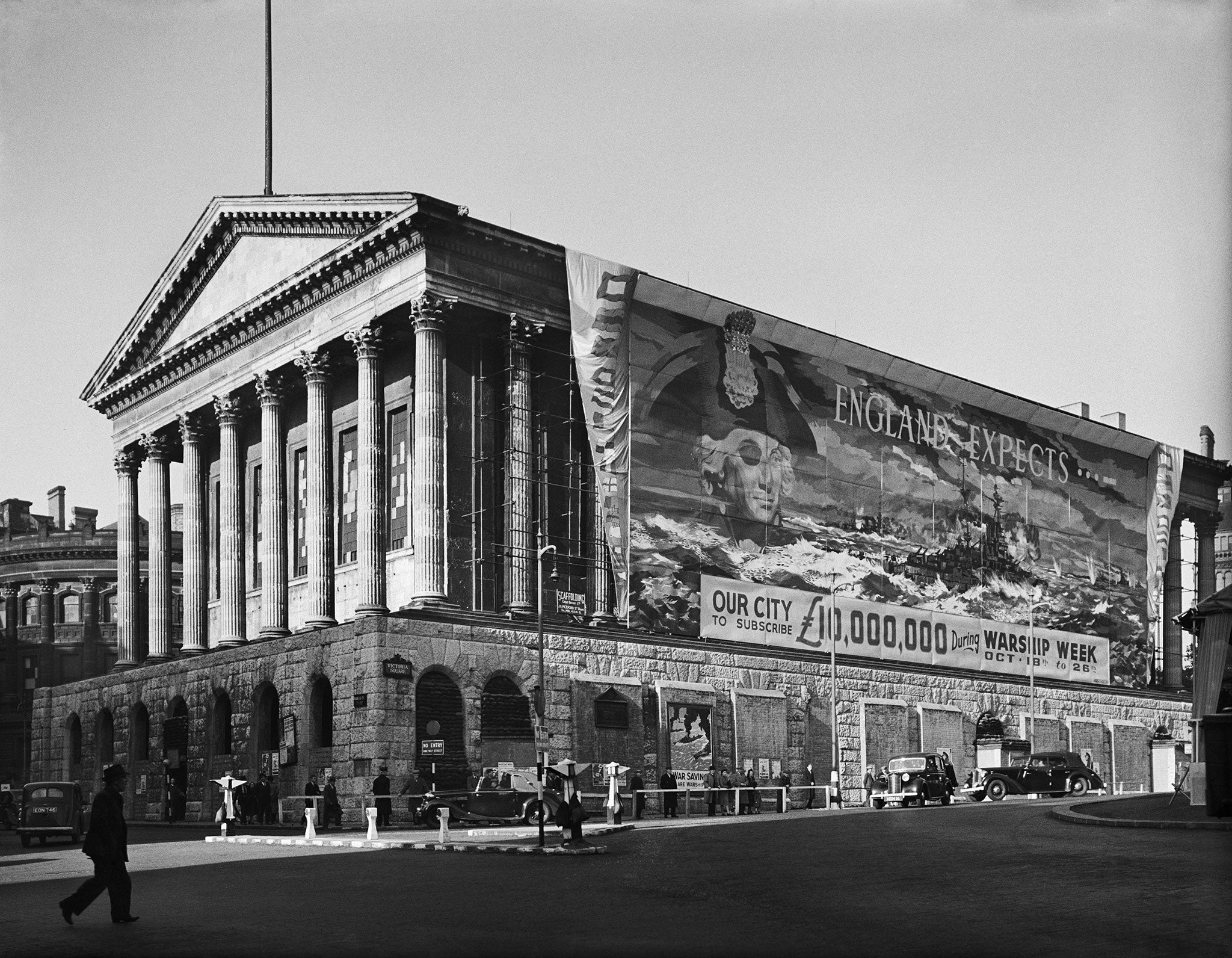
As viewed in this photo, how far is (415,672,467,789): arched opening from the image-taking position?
147ft

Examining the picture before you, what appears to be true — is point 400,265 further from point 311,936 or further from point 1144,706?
point 1144,706

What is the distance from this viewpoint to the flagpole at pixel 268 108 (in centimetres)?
5373

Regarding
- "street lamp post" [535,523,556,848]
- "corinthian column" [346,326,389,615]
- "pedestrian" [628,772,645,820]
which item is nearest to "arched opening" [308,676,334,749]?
"corinthian column" [346,326,389,615]

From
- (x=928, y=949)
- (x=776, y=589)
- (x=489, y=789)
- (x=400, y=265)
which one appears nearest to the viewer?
(x=928, y=949)

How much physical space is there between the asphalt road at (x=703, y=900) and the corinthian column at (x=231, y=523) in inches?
1108

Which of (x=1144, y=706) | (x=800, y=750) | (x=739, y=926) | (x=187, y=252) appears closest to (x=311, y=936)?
(x=739, y=926)

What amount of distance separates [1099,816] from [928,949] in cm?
1720

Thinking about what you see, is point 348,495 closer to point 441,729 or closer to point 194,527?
point 194,527

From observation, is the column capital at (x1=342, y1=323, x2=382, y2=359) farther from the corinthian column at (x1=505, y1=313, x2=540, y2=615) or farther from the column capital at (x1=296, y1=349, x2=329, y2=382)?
the corinthian column at (x1=505, y1=313, x2=540, y2=615)

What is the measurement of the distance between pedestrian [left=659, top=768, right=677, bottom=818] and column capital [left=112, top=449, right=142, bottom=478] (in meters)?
29.2

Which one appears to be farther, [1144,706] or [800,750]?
[1144,706]

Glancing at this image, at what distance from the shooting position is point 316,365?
172 ft

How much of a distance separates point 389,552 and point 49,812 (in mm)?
15383

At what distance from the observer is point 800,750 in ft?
180
